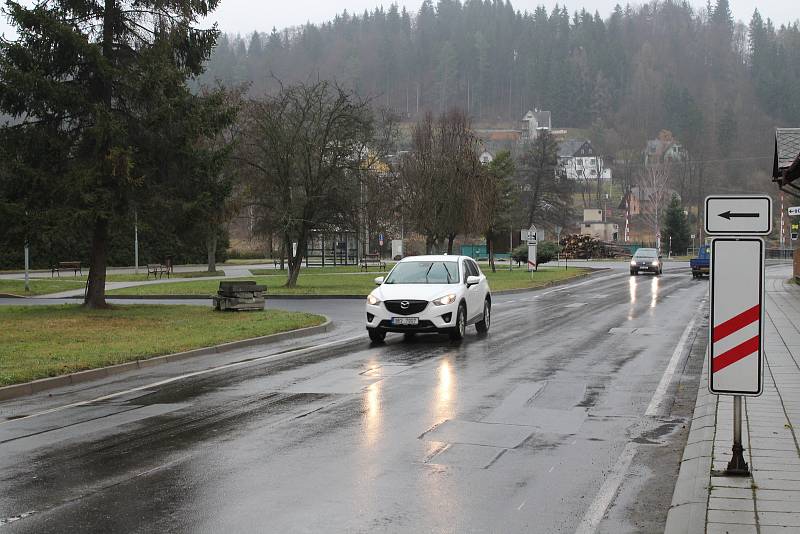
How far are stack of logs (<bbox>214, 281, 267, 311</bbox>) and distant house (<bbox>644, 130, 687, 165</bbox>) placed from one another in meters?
126

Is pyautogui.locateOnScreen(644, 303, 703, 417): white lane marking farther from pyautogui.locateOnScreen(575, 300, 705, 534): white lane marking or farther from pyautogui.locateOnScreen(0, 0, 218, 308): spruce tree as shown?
pyautogui.locateOnScreen(0, 0, 218, 308): spruce tree

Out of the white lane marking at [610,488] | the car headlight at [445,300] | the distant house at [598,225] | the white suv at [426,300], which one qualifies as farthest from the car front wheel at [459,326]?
the distant house at [598,225]

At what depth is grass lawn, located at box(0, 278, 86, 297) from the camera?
3802 centimetres

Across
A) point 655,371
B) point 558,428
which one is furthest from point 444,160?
point 558,428

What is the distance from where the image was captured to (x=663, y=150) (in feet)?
495

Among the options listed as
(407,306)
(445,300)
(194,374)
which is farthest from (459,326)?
(194,374)

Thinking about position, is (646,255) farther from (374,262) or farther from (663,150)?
(663,150)

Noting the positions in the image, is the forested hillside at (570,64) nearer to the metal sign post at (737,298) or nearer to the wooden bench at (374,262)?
the wooden bench at (374,262)

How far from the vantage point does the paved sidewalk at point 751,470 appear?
5.84 m

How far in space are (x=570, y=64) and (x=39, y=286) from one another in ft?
508

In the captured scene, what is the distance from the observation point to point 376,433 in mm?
9211

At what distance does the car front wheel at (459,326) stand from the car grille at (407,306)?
78 centimetres

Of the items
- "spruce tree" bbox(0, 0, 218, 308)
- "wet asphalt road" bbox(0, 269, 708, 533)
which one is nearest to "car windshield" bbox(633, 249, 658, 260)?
"spruce tree" bbox(0, 0, 218, 308)

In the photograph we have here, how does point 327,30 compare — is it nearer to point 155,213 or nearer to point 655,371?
point 155,213
